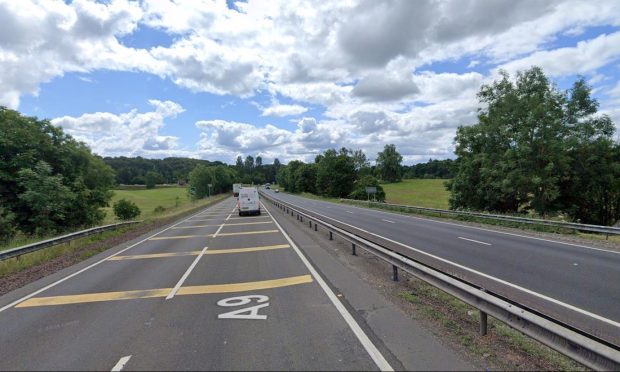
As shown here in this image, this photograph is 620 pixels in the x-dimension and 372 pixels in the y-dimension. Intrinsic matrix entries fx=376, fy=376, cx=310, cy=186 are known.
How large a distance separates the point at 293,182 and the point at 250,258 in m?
126

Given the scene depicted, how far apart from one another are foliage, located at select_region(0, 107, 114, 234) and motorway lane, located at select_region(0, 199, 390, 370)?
50.0ft

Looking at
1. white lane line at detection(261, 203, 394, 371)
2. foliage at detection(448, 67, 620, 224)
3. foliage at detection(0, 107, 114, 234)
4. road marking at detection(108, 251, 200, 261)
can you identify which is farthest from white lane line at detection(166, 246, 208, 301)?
foliage at detection(448, 67, 620, 224)

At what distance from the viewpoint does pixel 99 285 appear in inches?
344

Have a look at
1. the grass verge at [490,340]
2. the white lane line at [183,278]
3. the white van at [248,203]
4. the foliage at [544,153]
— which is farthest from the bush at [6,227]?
the foliage at [544,153]

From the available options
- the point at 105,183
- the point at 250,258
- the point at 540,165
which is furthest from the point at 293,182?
the point at 250,258

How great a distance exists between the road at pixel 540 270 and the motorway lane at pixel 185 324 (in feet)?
12.5

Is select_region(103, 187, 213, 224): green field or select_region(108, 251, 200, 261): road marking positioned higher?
select_region(108, 251, 200, 261): road marking

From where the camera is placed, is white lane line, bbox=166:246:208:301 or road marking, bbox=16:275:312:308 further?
white lane line, bbox=166:246:208:301

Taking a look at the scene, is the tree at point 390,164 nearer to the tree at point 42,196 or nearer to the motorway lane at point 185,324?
the tree at point 42,196

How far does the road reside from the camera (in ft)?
20.9

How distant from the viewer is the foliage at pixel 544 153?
26.7m

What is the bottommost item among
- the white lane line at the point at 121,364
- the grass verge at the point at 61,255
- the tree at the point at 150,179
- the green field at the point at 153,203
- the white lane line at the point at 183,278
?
the green field at the point at 153,203

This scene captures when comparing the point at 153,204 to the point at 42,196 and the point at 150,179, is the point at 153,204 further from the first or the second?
the point at 150,179

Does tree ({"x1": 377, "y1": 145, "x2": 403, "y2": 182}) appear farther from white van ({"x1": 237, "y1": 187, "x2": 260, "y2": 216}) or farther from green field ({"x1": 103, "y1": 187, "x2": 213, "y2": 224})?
white van ({"x1": 237, "y1": 187, "x2": 260, "y2": 216})
